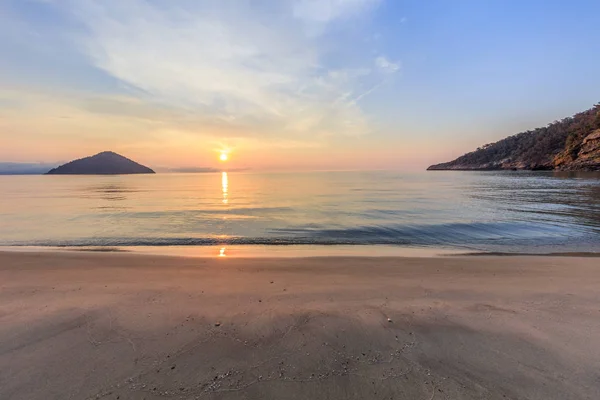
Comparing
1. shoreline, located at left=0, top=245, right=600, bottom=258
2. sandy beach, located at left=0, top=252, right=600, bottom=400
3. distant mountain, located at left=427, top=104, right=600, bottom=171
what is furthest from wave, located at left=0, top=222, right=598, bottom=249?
distant mountain, located at left=427, top=104, right=600, bottom=171

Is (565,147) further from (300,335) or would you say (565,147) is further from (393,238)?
(300,335)

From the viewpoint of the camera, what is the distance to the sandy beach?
338 centimetres

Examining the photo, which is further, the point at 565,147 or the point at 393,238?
the point at 565,147

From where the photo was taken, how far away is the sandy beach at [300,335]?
11.1 feet

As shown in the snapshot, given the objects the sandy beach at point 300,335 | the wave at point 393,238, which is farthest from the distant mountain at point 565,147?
the sandy beach at point 300,335

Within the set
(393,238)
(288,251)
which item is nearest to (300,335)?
(288,251)

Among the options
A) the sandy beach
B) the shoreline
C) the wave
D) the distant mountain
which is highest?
the distant mountain

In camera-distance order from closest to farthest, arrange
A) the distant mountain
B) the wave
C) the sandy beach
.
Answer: the sandy beach
the wave
the distant mountain

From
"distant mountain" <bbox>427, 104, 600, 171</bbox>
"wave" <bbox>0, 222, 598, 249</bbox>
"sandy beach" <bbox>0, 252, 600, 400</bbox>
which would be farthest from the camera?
"distant mountain" <bbox>427, 104, 600, 171</bbox>

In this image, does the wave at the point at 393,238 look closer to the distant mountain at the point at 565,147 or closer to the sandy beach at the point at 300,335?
the sandy beach at the point at 300,335

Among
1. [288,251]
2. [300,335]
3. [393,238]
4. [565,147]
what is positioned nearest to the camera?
[300,335]

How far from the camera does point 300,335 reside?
14.7 feet

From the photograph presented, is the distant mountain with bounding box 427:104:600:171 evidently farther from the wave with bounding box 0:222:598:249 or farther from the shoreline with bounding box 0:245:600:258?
the shoreline with bounding box 0:245:600:258

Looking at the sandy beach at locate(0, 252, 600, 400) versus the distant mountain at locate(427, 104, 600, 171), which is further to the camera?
the distant mountain at locate(427, 104, 600, 171)
